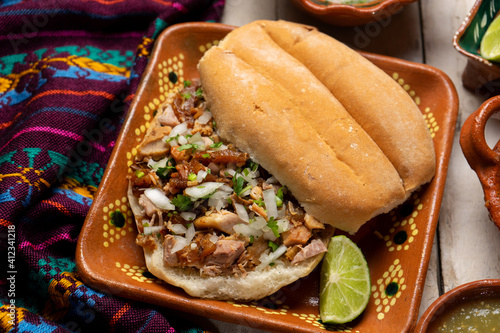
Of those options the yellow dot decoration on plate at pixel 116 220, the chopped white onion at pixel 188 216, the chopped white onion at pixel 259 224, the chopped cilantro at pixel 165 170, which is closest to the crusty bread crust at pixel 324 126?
the chopped white onion at pixel 259 224

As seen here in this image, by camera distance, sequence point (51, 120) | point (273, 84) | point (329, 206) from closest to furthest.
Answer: point (329, 206) < point (273, 84) < point (51, 120)

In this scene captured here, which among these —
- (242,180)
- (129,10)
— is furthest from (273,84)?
(129,10)

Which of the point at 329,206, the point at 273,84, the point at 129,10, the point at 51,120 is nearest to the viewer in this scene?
the point at 329,206

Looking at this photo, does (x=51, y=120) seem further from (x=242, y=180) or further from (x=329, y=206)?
(x=329, y=206)

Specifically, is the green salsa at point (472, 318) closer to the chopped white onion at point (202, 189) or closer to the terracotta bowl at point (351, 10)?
the chopped white onion at point (202, 189)

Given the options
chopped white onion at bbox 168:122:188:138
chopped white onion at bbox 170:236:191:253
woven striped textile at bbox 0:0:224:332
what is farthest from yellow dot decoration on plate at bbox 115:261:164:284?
chopped white onion at bbox 168:122:188:138
